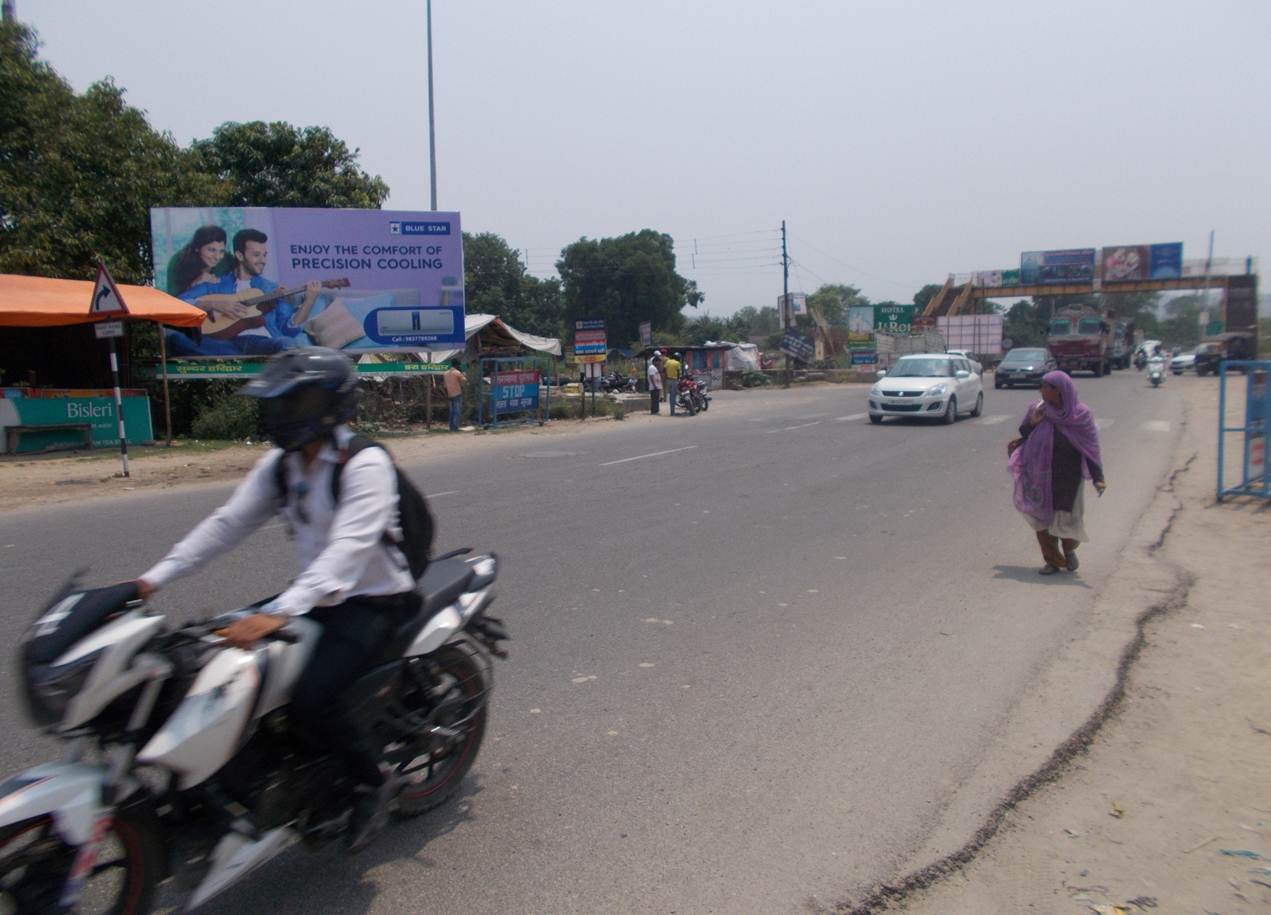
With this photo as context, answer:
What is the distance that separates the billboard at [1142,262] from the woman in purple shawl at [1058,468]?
6570 cm

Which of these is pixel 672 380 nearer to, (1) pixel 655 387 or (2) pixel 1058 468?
(1) pixel 655 387

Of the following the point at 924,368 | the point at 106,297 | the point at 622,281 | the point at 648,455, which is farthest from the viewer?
the point at 622,281

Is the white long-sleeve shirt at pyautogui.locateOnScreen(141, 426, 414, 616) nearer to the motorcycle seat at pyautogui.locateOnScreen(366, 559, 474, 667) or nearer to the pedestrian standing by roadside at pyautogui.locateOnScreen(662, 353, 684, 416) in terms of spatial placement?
the motorcycle seat at pyautogui.locateOnScreen(366, 559, 474, 667)

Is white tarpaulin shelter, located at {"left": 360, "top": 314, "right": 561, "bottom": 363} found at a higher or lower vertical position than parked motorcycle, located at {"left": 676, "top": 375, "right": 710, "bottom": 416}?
higher

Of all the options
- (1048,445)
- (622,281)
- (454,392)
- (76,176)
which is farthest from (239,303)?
(622,281)

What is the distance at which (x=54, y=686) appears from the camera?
8.11 feet

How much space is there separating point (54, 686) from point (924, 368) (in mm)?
21463

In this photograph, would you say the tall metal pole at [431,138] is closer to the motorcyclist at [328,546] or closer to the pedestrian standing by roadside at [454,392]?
the pedestrian standing by roadside at [454,392]

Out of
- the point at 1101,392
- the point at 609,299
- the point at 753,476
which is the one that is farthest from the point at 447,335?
the point at 609,299

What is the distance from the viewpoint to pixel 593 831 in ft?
11.8

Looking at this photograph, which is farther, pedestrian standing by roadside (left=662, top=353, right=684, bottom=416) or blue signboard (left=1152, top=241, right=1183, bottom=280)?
blue signboard (left=1152, top=241, right=1183, bottom=280)

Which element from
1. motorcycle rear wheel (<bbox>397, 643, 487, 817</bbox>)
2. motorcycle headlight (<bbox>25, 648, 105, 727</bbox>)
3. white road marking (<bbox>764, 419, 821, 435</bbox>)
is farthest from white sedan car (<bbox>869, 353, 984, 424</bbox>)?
motorcycle headlight (<bbox>25, 648, 105, 727</bbox>)

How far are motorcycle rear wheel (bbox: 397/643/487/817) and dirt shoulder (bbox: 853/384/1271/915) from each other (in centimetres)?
162

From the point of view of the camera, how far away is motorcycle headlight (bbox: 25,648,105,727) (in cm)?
247
